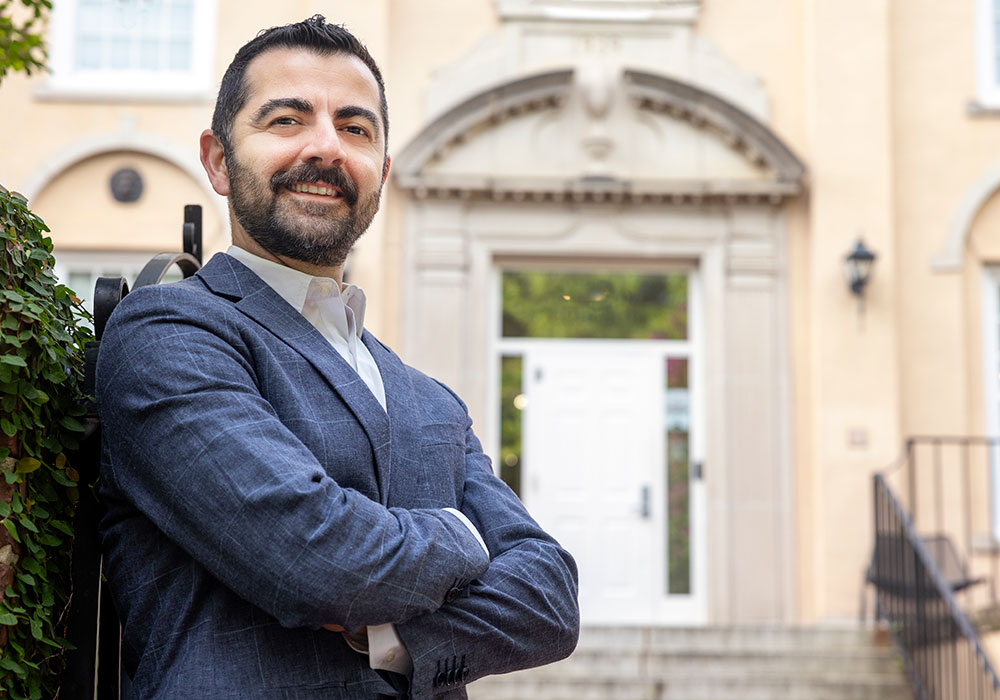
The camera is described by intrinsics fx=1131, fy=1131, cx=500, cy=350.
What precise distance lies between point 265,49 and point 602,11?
8141 mm

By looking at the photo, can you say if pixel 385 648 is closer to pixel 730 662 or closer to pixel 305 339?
pixel 305 339

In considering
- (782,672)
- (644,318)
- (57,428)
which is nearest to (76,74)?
(644,318)

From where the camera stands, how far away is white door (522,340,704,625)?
359 inches

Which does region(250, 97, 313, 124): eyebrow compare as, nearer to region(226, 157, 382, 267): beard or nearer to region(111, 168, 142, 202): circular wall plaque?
region(226, 157, 382, 267): beard

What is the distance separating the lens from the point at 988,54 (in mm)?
9367

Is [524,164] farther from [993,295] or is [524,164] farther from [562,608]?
[562,608]

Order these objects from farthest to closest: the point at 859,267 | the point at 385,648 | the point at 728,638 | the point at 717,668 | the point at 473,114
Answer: the point at 473,114 → the point at 859,267 → the point at 728,638 → the point at 717,668 → the point at 385,648

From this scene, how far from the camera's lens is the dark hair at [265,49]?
Result: 1.67 metres

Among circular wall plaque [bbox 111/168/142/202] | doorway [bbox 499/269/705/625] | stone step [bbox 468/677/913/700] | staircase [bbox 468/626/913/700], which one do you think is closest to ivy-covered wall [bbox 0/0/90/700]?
staircase [bbox 468/626/913/700]

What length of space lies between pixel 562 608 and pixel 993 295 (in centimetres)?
855

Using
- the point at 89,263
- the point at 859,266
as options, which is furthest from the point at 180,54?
the point at 859,266

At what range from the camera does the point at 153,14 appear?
31.5ft

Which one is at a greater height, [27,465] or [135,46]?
[135,46]

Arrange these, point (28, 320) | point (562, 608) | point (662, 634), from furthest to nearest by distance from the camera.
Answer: point (662, 634)
point (562, 608)
point (28, 320)
